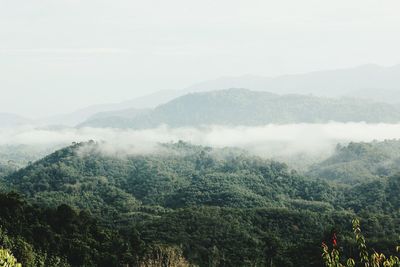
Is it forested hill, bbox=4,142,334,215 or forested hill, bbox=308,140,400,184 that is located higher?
forested hill, bbox=4,142,334,215

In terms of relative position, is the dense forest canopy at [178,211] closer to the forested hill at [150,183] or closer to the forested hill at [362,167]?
the forested hill at [150,183]

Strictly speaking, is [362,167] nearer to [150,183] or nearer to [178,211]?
[150,183]

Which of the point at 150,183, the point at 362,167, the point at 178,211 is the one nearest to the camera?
the point at 178,211

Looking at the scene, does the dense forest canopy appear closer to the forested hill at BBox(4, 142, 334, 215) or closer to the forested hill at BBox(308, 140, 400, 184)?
the forested hill at BBox(4, 142, 334, 215)

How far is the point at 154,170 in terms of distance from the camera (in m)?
145

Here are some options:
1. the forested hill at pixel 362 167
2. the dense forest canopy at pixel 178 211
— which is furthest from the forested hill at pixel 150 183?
the forested hill at pixel 362 167

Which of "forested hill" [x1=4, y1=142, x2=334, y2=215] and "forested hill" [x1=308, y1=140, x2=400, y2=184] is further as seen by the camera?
"forested hill" [x1=308, y1=140, x2=400, y2=184]

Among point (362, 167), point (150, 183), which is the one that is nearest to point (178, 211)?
point (150, 183)

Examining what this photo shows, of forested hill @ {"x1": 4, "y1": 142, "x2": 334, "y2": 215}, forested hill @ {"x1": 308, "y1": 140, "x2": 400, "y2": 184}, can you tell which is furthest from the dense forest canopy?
forested hill @ {"x1": 308, "y1": 140, "x2": 400, "y2": 184}

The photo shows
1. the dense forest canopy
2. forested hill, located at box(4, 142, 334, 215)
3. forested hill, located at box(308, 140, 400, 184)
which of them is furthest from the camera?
forested hill, located at box(308, 140, 400, 184)

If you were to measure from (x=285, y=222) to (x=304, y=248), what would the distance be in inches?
736

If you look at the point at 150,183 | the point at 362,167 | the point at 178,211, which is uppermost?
the point at 178,211

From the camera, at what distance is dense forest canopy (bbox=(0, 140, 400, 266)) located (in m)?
56.1

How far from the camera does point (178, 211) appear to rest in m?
83.0
